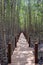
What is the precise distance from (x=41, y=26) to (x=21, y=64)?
63.5 feet

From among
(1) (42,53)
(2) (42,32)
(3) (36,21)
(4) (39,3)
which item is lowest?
(1) (42,53)

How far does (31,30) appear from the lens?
28188 millimetres

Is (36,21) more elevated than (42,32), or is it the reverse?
(36,21)

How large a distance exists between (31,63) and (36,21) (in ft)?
69.7

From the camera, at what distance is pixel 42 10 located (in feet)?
68.9

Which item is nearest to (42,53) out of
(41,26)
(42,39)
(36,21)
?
(42,39)

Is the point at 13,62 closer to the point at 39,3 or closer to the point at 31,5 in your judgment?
the point at 39,3

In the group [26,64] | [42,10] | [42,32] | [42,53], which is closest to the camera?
[26,64]

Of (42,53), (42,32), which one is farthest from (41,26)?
(42,53)

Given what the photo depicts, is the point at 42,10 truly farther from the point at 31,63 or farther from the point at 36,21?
the point at 31,63

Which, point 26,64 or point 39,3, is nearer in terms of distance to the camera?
point 26,64

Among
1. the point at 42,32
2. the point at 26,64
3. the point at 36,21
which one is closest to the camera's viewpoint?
the point at 26,64

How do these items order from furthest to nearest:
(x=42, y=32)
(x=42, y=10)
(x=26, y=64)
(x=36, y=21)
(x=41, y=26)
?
(x=36, y=21) → (x=41, y=26) → (x=42, y=32) → (x=42, y=10) → (x=26, y=64)

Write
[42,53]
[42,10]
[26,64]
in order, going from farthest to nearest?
[42,10] → [42,53] → [26,64]
